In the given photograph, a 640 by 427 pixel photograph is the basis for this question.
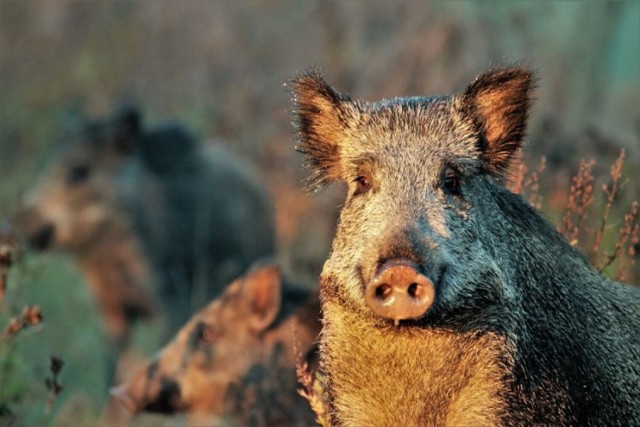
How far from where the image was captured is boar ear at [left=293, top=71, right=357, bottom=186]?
5062 millimetres

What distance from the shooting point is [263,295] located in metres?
7.63

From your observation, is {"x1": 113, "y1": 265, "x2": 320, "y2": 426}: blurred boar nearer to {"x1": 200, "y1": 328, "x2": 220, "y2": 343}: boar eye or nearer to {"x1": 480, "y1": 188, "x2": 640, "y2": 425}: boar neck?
{"x1": 200, "y1": 328, "x2": 220, "y2": 343}: boar eye

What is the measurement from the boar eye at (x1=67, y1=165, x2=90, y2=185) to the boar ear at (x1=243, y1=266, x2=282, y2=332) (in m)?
4.41

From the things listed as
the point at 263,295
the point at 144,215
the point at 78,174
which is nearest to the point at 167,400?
the point at 263,295

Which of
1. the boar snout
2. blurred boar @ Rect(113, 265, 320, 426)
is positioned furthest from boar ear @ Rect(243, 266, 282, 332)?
the boar snout

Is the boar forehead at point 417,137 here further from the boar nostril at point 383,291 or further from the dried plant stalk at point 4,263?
the dried plant stalk at point 4,263

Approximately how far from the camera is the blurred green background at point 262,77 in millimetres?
10750

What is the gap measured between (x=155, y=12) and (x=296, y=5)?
255cm

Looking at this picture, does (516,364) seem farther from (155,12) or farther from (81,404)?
(155,12)

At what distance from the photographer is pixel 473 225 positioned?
4.55m

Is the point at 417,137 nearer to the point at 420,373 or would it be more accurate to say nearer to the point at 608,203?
the point at 420,373

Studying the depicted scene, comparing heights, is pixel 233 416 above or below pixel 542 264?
below

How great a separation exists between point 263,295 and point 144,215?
14.5 feet

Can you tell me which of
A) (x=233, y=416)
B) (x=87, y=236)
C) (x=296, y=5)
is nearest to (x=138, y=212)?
(x=87, y=236)
